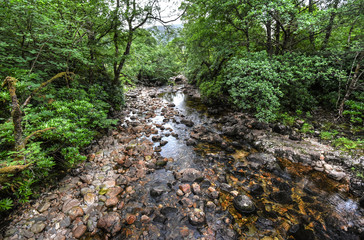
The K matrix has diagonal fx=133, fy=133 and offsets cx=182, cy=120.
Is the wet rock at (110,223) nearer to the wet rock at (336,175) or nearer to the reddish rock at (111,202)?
the reddish rock at (111,202)

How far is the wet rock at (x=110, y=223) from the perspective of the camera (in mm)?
3220

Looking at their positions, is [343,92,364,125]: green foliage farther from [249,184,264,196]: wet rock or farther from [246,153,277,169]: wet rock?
[249,184,264,196]: wet rock

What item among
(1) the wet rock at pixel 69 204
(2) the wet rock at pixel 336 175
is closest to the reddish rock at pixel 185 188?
(1) the wet rock at pixel 69 204

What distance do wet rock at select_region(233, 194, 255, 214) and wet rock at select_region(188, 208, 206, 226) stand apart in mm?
1124

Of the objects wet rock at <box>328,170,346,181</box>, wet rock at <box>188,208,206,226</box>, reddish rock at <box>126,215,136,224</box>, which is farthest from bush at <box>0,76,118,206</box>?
wet rock at <box>328,170,346,181</box>

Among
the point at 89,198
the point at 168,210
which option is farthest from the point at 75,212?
the point at 168,210

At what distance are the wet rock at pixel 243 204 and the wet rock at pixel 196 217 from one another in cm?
112

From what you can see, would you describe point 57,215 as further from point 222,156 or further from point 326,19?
point 326,19

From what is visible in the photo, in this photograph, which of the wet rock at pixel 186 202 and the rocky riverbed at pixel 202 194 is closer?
the rocky riverbed at pixel 202 194

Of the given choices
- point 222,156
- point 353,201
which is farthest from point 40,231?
point 353,201

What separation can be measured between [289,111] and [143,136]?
10157 mm

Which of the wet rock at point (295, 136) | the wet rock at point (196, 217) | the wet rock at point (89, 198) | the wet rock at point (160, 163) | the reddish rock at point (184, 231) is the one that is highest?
the wet rock at point (89, 198)

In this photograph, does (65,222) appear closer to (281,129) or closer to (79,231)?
(79,231)

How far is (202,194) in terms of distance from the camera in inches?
173
